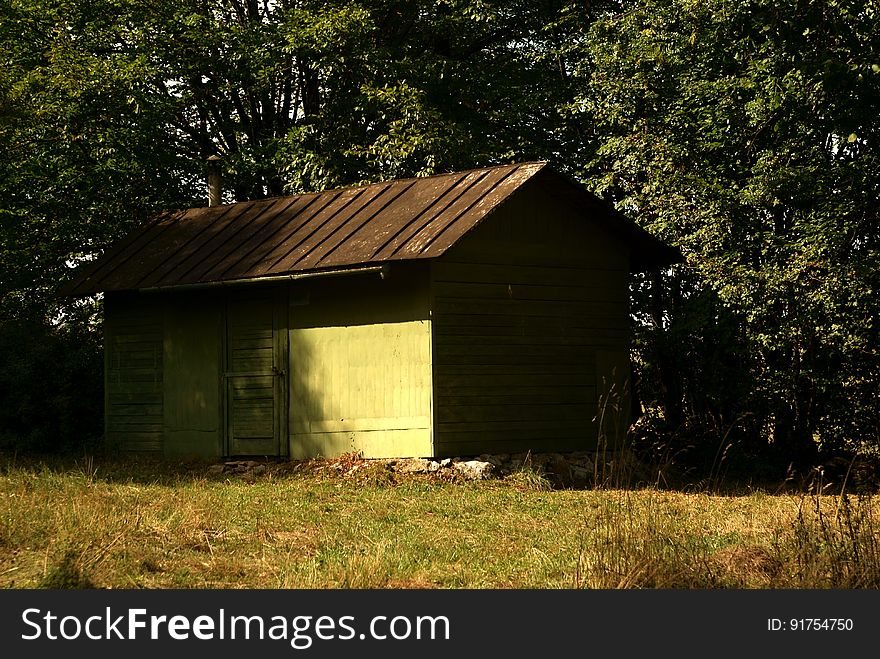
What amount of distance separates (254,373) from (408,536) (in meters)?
7.37

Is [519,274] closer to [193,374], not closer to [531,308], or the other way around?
[531,308]

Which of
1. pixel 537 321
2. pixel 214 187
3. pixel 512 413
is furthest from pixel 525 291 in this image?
pixel 214 187

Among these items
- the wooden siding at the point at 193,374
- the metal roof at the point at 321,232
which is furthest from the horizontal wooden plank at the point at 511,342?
the wooden siding at the point at 193,374

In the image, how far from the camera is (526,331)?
1670 cm

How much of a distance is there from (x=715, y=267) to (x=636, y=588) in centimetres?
1147

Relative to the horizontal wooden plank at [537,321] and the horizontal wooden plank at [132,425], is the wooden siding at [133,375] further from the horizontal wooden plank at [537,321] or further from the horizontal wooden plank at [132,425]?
the horizontal wooden plank at [537,321]

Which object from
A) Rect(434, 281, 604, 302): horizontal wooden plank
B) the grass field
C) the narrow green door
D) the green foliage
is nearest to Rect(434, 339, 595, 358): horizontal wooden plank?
Rect(434, 281, 604, 302): horizontal wooden plank

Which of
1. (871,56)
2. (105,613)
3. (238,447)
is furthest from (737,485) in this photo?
(105,613)

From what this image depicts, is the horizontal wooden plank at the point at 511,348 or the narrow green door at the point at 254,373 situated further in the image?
the narrow green door at the point at 254,373

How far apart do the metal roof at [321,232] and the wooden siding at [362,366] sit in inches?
22.6

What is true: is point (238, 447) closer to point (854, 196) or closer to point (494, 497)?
point (494, 497)

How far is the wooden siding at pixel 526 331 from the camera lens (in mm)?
15867

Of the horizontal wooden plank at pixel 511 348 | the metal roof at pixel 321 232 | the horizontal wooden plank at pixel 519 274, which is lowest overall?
the horizontal wooden plank at pixel 511 348

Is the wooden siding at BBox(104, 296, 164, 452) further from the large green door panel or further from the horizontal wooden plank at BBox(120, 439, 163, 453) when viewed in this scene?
the large green door panel
